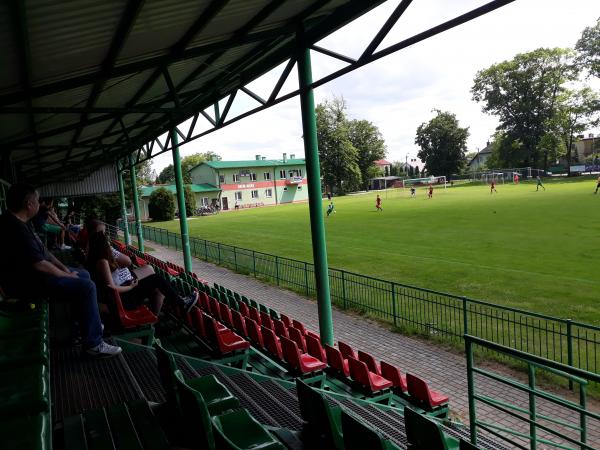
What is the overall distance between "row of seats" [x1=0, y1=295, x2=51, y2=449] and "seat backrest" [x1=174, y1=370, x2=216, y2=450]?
0.63 metres

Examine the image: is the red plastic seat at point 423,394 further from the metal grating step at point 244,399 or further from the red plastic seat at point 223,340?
the metal grating step at point 244,399

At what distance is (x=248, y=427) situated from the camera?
253 cm

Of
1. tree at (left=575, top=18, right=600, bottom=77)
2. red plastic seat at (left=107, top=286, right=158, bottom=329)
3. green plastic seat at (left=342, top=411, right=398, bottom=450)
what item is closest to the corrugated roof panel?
red plastic seat at (left=107, top=286, right=158, bottom=329)

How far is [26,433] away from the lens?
166cm

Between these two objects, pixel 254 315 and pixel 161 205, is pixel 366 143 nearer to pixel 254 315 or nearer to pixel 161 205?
pixel 161 205

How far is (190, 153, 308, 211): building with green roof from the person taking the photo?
208 feet

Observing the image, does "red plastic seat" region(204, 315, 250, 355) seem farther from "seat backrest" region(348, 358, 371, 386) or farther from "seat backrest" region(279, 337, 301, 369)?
"seat backrest" region(348, 358, 371, 386)

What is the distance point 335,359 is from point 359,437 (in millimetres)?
3545

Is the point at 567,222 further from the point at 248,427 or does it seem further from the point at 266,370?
the point at 248,427

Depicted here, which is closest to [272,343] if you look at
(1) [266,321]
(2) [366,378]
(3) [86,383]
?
(1) [266,321]

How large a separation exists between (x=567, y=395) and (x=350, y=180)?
70475mm

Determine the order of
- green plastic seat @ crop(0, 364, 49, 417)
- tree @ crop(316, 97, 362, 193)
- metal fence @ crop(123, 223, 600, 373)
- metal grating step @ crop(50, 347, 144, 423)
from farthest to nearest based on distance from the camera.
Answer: tree @ crop(316, 97, 362, 193) < metal fence @ crop(123, 223, 600, 373) < metal grating step @ crop(50, 347, 144, 423) < green plastic seat @ crop(0, 364, 49, 417)

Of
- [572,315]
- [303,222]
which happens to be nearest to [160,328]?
[572,315]

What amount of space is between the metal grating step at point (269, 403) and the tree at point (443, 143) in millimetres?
84852
